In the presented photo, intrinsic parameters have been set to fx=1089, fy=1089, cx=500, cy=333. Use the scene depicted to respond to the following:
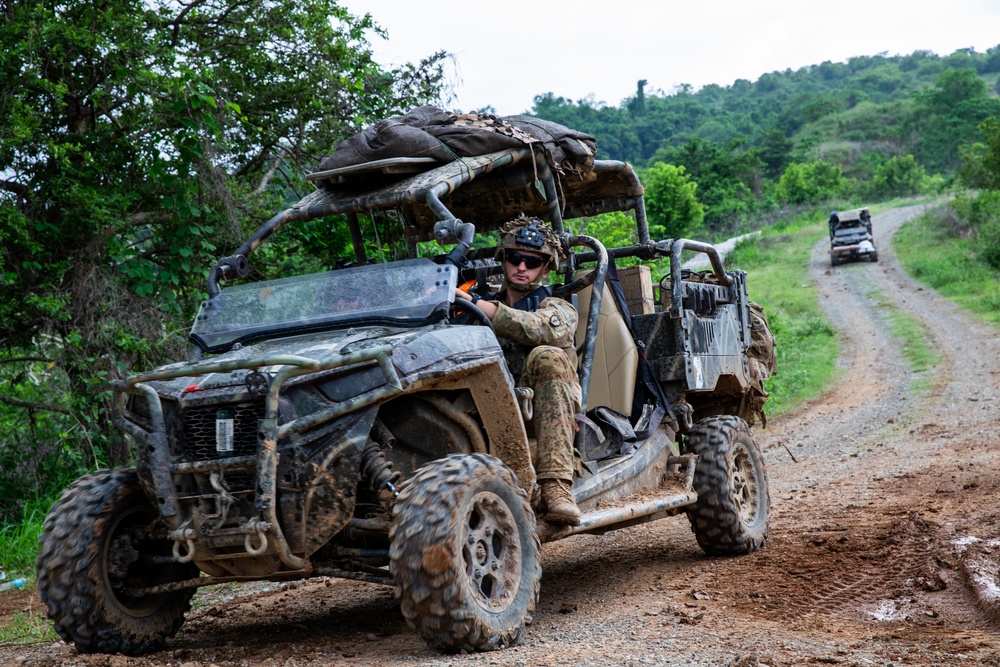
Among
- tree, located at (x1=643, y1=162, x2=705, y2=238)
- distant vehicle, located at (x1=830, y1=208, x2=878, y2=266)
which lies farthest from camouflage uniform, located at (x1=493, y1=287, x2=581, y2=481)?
distant vehicle, located at (x1=830, y1=208, x2=878, y2=266)

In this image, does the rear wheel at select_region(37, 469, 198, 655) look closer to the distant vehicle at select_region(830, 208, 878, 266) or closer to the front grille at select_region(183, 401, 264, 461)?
the front grille at select_region(183, 401, 264, 461)

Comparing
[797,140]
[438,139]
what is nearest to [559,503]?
[438,139]

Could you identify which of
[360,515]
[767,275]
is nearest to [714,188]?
[767,275]

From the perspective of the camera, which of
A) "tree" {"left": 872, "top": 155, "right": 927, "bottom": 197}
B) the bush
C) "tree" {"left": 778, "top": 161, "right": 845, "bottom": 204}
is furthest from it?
"tree" {"left": 872, "top": 155, "right": 927, "bottom": 197}

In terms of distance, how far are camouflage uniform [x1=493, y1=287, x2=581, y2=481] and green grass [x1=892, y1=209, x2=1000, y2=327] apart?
20.2 metres

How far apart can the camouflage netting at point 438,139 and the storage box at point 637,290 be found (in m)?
1.13

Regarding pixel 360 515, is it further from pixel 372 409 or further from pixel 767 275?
pixel 767 275

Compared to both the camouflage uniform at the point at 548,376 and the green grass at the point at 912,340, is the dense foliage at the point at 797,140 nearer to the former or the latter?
the green grass at the point at 912,340

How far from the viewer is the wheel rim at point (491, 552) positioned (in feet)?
14.8

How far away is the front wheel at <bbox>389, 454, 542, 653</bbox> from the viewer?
4.26 meters

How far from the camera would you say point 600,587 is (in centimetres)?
639

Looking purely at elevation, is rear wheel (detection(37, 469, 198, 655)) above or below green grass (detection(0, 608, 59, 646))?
above

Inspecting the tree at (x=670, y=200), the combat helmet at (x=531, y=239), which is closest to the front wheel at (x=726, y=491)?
the combat helmet at (x=531, y=239)

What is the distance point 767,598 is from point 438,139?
3033mm
